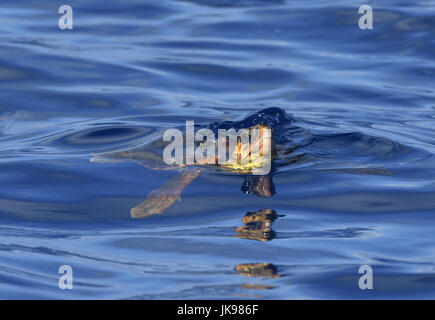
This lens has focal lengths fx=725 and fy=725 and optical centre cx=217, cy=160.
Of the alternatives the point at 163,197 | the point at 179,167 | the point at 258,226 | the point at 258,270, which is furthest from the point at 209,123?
the point at 258,270

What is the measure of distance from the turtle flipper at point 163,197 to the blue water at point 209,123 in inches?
3.5

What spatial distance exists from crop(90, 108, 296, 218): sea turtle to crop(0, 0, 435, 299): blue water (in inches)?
4.0

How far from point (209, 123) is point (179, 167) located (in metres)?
1.60

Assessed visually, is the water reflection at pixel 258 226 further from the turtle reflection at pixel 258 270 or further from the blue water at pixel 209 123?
the turtle reflection at pixel 258 270

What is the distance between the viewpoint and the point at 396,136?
27.9ft

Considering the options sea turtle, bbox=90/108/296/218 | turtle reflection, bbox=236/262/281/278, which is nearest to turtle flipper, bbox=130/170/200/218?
sea turtle, bbox=90/108/296/218

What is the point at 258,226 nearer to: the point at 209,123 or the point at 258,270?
the point at 258,270

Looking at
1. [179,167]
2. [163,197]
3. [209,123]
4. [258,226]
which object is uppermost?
[209,123]

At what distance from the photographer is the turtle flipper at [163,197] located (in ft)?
20.8

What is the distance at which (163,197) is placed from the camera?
21.5 feet
